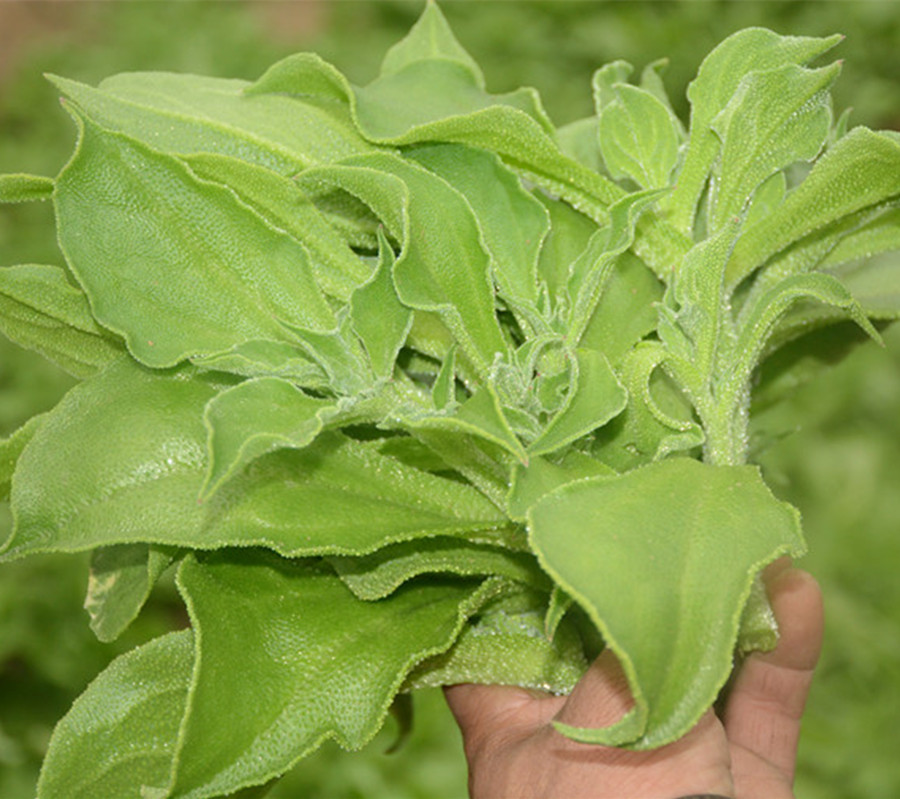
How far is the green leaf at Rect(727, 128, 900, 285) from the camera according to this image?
70 cm

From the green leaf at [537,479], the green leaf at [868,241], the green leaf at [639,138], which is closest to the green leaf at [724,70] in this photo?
the green leaf at [639,138]

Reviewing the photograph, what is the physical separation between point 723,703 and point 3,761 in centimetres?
112

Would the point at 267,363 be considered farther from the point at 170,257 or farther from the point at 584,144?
the point at 584,144

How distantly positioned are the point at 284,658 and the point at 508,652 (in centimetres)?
18

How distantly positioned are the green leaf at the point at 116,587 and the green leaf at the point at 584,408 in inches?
13.1

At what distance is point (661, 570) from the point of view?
1.90 ft

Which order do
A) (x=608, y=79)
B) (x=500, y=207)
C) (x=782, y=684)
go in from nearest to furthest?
1. (x=500, y=207)
2. (x=608, y=79)
3. (x=782, y=684)

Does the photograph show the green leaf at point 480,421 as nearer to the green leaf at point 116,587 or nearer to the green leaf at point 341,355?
the green leaf at point 341,355

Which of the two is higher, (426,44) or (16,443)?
(426,44)

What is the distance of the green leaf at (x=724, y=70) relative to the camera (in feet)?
2.45

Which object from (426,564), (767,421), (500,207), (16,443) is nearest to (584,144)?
(500,207)

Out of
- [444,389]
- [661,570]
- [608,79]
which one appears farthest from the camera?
[608,79]

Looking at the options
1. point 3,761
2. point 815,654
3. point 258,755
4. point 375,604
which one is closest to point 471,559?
point 375,604

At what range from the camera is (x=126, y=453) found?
0.70m
